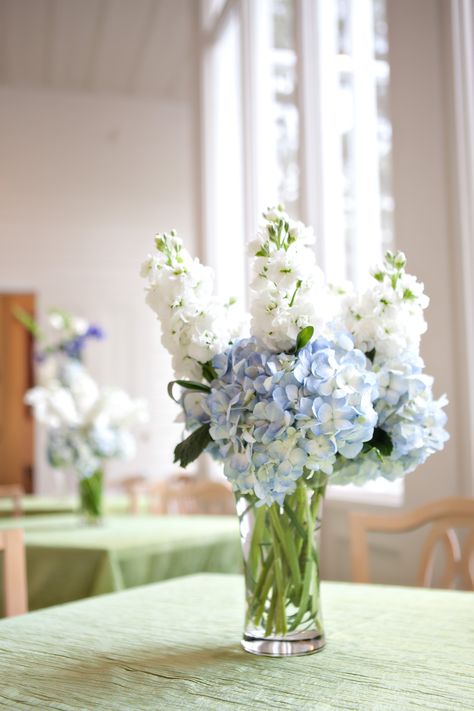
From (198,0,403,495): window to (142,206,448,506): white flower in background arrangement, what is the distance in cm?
186

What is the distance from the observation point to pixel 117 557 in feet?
8.58

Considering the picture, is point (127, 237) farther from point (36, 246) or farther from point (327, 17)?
point (327, 17)

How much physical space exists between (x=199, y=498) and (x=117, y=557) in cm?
92

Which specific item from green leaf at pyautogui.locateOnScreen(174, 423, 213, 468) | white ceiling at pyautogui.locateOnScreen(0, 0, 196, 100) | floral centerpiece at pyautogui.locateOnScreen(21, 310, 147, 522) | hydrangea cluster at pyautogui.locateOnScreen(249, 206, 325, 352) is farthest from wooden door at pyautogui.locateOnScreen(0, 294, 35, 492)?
hydrangea cluster at pyautogui.locateOnScreen(249, 206, 325, 352)

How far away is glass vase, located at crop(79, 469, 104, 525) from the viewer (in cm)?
324

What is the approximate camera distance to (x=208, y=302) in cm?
127

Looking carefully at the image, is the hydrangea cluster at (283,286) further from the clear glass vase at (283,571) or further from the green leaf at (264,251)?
the clear glass vase at (283,571)

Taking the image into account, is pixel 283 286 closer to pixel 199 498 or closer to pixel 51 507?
pixel 199 498

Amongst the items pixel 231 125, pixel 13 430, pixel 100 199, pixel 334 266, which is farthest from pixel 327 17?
pixel 13 430

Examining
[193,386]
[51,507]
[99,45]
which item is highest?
[99,45]

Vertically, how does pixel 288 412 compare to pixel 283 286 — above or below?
below

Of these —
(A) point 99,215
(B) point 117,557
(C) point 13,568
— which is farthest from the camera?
(A) point 99,215

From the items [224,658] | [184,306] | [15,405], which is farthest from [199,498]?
[15,405]

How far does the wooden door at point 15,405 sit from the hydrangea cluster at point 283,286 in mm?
7789
